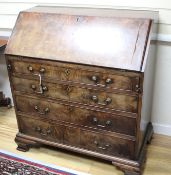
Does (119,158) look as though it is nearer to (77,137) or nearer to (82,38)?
(77,137)

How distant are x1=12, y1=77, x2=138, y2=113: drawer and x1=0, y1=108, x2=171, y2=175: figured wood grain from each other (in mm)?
535

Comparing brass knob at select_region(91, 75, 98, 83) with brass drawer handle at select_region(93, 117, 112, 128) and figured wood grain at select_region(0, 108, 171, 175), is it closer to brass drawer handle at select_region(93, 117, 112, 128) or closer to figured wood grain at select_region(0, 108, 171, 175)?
brass drawer handle at select_region(93, 117, 112, 128)

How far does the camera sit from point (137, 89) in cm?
160

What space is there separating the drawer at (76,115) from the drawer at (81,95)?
6 centimetres

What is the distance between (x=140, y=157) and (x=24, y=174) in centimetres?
84

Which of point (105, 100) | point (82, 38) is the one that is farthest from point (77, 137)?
point (82, 38)

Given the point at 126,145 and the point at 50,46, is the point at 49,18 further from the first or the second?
the point at 126,145

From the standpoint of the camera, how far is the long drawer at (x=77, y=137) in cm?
184

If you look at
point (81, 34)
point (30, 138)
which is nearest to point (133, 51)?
point (81, 34)

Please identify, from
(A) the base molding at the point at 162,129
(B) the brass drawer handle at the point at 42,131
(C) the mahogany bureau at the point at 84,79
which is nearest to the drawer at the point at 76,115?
(C) the mahogany bureau at the point at 84,79

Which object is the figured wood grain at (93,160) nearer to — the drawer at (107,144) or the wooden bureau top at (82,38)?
the drawer at (107,144)

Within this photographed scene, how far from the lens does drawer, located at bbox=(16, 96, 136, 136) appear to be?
69.2 inches

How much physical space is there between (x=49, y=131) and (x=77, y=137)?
0.23m

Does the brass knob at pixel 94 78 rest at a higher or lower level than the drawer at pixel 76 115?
higher
